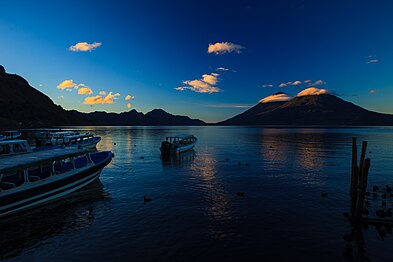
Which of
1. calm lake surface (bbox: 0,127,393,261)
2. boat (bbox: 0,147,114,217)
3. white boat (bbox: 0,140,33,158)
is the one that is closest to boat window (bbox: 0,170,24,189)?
boat (bbox: 0,147,114,217)

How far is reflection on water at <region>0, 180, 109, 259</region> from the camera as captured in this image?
51.5 feet

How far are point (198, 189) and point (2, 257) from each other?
1908cm

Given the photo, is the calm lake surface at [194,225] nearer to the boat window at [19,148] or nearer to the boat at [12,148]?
the boat at [12,148]

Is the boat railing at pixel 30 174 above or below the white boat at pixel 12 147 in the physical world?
below

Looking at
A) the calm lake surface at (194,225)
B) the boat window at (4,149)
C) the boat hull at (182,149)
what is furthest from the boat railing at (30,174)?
the boat hull at (182,149)

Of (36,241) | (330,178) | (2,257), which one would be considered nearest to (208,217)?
(36,241)

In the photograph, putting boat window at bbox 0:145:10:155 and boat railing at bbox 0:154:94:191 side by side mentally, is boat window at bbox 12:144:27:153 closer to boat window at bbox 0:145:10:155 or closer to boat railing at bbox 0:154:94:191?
boat window at bbox 0:145:10:155

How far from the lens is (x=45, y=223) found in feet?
61.4

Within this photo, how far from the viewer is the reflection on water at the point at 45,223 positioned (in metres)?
15.7

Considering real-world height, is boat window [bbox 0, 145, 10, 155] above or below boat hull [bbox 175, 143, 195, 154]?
above

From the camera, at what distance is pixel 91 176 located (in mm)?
28719

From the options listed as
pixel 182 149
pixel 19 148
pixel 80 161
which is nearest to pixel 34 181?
pixel 80 161

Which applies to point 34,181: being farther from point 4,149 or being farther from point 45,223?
point 4,149

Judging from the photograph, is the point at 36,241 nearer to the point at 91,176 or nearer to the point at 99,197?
the point at 99,197
